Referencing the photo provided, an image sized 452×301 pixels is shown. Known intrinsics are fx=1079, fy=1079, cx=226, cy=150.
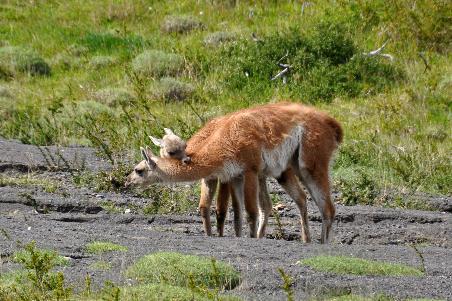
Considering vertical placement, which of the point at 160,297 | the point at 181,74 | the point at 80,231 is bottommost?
the point at 181,74

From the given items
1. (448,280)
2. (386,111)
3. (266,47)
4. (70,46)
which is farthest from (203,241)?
(70,46)

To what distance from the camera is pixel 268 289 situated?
912 centimetres

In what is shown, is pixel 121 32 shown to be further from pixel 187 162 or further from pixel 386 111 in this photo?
pixel 187 162

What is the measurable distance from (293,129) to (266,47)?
10666 mm

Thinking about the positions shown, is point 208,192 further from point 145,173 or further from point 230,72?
point 230,72

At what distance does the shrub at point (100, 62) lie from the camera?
25125 millimetres

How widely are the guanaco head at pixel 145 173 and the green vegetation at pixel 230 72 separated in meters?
3.44

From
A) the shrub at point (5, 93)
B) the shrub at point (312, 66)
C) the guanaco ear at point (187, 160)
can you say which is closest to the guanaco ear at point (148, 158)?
the guanaco ear at point (187, 160)

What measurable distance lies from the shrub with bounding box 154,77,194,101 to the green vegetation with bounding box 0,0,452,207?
0.11ft

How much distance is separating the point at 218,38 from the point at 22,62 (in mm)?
4621

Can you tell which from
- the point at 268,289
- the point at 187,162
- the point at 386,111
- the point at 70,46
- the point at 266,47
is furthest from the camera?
the point at 70,46

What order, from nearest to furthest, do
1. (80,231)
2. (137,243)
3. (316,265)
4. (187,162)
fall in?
(316,265) < (137,243) < (80,231) < (187,162)

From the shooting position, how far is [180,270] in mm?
9188

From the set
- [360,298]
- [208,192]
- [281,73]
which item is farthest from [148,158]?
[281,73]
